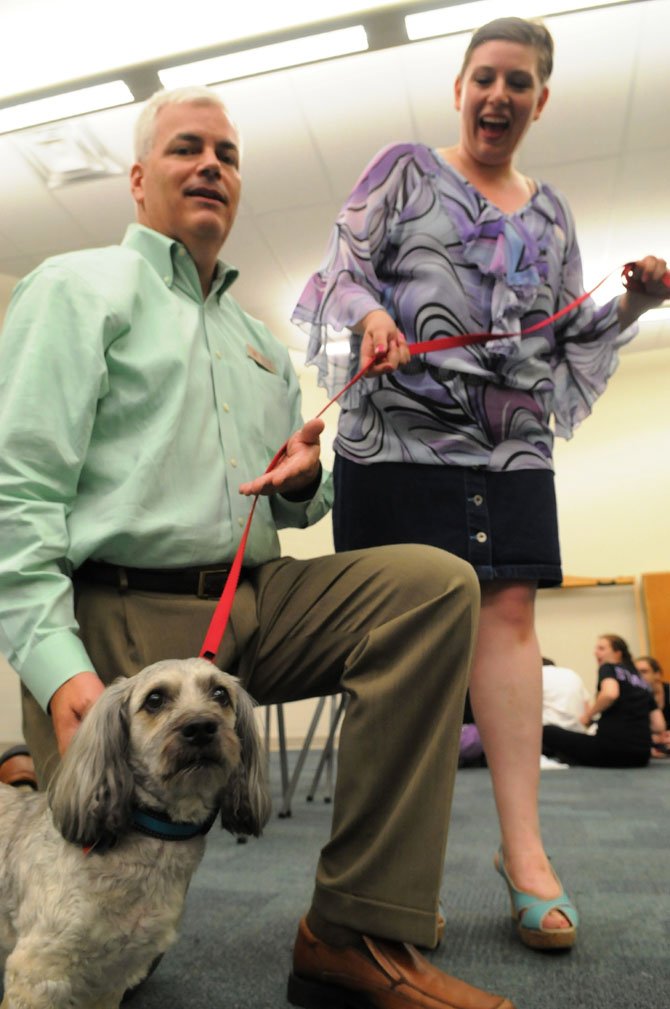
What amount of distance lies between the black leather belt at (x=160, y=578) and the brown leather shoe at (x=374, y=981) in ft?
1.67

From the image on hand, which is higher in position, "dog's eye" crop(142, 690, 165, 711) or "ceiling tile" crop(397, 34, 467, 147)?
"ceiling tile" crop(397, 34, 467, 147)

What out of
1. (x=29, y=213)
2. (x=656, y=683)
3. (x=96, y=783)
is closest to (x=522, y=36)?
(x=96, y=783)

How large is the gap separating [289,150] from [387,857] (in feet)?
14.6

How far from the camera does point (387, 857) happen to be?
A: 3.57 ft

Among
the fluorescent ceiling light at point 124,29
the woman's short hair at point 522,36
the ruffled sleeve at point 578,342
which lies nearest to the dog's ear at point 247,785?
the ruffled sleeve at point 578,342

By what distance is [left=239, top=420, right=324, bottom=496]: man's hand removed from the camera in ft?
4.11

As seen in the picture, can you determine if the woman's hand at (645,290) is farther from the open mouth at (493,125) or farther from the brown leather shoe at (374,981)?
the brown leather shoe at (374,981)

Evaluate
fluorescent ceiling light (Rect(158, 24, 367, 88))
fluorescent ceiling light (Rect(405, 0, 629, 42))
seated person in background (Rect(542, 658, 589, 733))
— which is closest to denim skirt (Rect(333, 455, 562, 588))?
fluorescent ceiling light (Rect(405, 0, 629, 42))

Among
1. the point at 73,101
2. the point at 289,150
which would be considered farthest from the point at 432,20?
the point at 73,101

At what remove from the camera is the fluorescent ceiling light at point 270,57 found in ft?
12.6

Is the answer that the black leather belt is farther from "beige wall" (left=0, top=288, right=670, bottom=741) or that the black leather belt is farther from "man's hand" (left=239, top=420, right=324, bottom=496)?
"beige wall" (left=0, top=288, right=670, bottom=741)

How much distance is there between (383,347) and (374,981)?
91 cm

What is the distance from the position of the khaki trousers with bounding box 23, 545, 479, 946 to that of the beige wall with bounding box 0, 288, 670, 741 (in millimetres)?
6451

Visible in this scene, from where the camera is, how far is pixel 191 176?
4.95 ft
